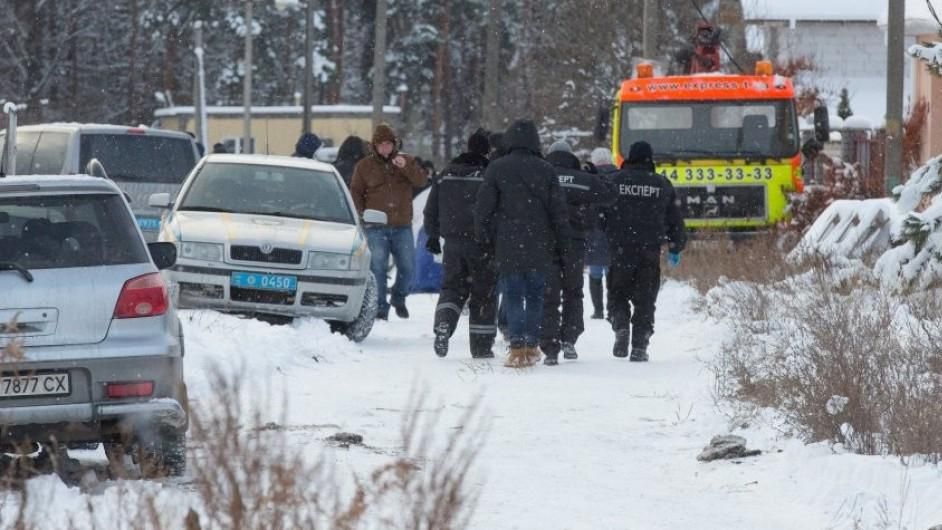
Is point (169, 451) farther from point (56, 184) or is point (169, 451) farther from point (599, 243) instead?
point (599, 243)

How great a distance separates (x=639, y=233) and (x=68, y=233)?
6.88m

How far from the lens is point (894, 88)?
64.8ft

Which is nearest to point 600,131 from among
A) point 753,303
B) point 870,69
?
point 753,303

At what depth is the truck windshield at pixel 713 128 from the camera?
25.3 meters

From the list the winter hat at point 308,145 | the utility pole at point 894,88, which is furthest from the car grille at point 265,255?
the utility pole at point 894,88

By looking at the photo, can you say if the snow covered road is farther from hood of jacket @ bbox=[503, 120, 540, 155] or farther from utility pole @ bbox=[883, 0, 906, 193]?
utility pole @ bbox=[883, 0, 906, 193]

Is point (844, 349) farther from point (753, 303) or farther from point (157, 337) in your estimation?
point (753, 303)

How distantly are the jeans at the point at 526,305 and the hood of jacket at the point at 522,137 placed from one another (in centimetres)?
89

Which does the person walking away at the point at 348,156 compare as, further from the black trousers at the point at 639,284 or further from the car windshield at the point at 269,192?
the black trousers at the point at 639,284

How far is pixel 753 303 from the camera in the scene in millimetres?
14883

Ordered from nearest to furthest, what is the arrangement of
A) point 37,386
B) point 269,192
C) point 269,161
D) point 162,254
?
point 37,386 < point 162,254 < point 269,192 < point 269,161

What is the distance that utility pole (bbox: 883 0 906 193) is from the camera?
19.5m

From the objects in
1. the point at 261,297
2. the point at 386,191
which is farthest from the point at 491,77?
the point at 261,297

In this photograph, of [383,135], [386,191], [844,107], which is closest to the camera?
[383,135]
